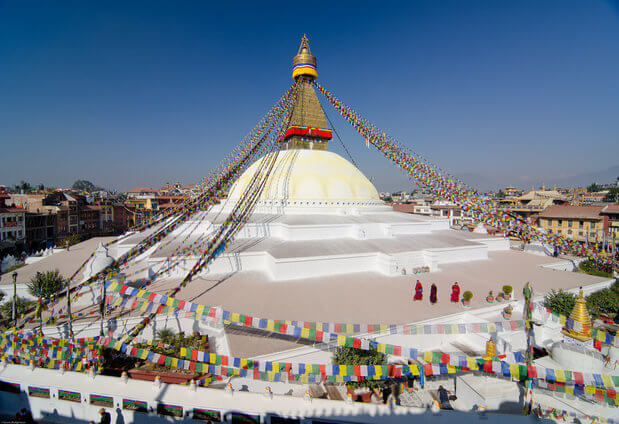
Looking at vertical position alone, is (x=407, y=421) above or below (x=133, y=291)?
below

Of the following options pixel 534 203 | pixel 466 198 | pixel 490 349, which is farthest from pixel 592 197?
pixel 490 349

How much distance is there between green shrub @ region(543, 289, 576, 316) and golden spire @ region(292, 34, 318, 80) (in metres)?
13.0

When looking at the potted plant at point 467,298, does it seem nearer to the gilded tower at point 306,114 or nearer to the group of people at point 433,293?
the group of people at point 433,293

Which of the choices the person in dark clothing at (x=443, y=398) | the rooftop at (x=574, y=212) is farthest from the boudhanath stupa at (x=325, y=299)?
the rooftop at (x=574, y=212)

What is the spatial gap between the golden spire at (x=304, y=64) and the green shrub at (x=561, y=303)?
42.8ft

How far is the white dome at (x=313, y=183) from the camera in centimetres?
1259

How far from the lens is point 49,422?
3912mm

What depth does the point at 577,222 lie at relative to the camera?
63.9 ft

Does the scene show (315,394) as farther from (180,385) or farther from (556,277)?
(556,277)

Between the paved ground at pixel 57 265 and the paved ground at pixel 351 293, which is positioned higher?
the paved ground at pixel 351 293

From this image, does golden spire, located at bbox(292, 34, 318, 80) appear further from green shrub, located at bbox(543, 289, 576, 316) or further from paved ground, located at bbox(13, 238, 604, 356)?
green shrub, located at bbox(543, 289, 576, 316)

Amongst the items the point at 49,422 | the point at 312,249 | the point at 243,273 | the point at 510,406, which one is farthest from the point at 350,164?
the point at 49,422

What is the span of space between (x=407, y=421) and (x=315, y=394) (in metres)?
1.36

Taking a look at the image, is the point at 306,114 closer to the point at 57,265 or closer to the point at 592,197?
the point at 57,265
